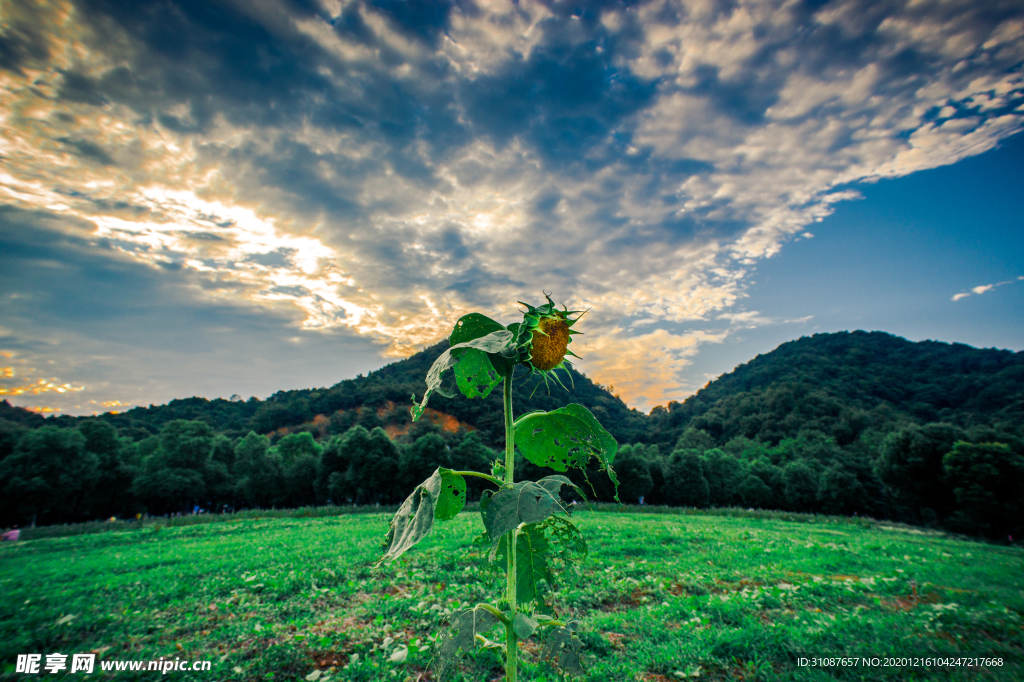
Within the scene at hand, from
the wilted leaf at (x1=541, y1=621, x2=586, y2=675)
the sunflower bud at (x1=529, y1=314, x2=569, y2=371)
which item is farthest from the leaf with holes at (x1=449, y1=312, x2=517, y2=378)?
the wilted leaf at (x1=541, y1=621, x2=586, y2=675)

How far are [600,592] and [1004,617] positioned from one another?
20.7ft

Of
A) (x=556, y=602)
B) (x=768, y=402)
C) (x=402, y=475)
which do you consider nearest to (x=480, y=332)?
(x=556, y=602)

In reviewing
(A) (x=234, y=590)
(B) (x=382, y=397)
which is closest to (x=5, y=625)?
(A) (x=234, y=590)

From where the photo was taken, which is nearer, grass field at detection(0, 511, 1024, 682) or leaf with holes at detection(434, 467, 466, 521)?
Answer: leaf with holes at detection(434, 467, 466, 521)

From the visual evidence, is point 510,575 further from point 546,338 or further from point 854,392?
point 854,392

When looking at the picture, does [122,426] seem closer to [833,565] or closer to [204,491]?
[204,491]

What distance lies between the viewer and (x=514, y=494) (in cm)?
156

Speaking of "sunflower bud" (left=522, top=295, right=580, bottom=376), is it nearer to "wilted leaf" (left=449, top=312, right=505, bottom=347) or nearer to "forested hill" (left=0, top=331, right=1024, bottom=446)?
"wilted leaf" (left=449, top=312, right=505, bottom=347)

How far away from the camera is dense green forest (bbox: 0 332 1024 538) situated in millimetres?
35844

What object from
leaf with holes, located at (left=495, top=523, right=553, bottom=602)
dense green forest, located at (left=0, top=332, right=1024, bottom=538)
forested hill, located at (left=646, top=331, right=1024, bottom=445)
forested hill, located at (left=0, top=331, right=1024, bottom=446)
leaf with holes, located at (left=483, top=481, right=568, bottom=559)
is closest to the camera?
leaf with holes, located at (left=483, top=481, right=568, bottom=559)

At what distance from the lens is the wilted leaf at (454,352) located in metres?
1.53

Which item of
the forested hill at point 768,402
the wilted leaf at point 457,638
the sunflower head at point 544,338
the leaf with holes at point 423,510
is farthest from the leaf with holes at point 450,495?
the forested hill at point 768,402

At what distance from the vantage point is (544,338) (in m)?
1.78

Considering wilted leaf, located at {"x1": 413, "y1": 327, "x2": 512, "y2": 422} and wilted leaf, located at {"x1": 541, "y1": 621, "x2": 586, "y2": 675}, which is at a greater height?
wilted leaf, located at {"x1": 413, "y1": 327, "x2": 512, "y2": 422}
